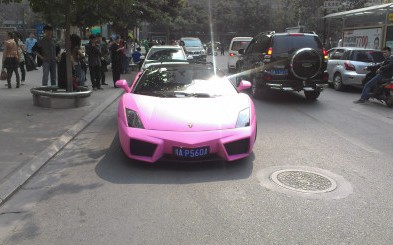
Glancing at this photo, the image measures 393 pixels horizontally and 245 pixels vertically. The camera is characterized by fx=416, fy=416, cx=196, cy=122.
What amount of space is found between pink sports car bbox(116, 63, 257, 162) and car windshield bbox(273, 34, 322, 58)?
5.50m

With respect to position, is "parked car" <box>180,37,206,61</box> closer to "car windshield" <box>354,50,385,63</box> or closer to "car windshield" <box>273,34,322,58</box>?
"car windshield" <box>354,50,385,63</box>

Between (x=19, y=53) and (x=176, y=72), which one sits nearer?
(x=176, y=72)

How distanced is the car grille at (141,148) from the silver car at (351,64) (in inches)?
429

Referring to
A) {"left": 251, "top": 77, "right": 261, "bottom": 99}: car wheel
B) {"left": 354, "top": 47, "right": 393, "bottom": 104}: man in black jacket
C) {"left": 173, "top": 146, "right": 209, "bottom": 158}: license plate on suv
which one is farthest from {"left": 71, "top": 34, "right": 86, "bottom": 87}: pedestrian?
{"left": 354, "top": 47, "right": 393, "bottom": 104}: man in black jacket

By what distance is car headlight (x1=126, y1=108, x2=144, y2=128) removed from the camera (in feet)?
18.5

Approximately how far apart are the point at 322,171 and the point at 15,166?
406 centimetres

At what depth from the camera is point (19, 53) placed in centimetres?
1327

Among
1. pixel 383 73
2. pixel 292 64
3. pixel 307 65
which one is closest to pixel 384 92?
pixel 383 73

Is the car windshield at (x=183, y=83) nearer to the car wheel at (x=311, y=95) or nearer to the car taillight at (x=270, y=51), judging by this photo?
the car taillight at (x=270, y=51)

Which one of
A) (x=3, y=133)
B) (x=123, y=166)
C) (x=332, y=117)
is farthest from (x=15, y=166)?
(x=332, y=117)

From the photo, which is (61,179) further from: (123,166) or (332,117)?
(332,117)

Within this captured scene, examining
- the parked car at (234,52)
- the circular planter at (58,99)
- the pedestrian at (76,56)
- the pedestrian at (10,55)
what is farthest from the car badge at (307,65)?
the parked car at (234,52)

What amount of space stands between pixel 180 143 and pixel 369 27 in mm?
19847

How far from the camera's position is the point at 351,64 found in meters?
14.5
